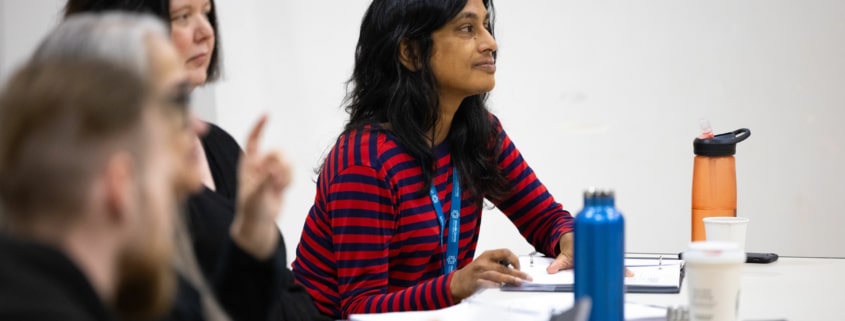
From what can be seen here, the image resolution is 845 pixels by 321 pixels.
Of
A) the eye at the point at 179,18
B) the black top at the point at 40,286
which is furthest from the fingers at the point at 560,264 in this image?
the black top at the point at 40,286

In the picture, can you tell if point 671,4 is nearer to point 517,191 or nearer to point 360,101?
point 517,191

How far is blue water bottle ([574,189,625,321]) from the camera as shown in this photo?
124 centimetres

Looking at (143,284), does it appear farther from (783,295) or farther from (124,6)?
(783,295)

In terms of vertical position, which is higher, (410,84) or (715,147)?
(410,84)

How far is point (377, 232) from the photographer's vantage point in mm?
1938

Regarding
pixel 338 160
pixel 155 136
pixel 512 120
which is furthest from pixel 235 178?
pixel 512 120

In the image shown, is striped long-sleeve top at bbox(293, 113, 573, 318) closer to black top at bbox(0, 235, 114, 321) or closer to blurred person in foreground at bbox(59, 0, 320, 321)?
blurred person in foreground at bbox(59, 0, 320, 321)

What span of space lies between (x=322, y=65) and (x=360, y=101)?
4.71 ft

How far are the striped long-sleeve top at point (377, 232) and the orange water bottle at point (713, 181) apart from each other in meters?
0.28

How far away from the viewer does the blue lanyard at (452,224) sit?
2.09 metres

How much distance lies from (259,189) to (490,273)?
737 mm

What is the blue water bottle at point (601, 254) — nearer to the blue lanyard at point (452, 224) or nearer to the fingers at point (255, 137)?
the fingers at point (255, 137)

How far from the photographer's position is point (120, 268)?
2.59 ft

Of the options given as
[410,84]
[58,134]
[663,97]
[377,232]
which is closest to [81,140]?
[58,134]
